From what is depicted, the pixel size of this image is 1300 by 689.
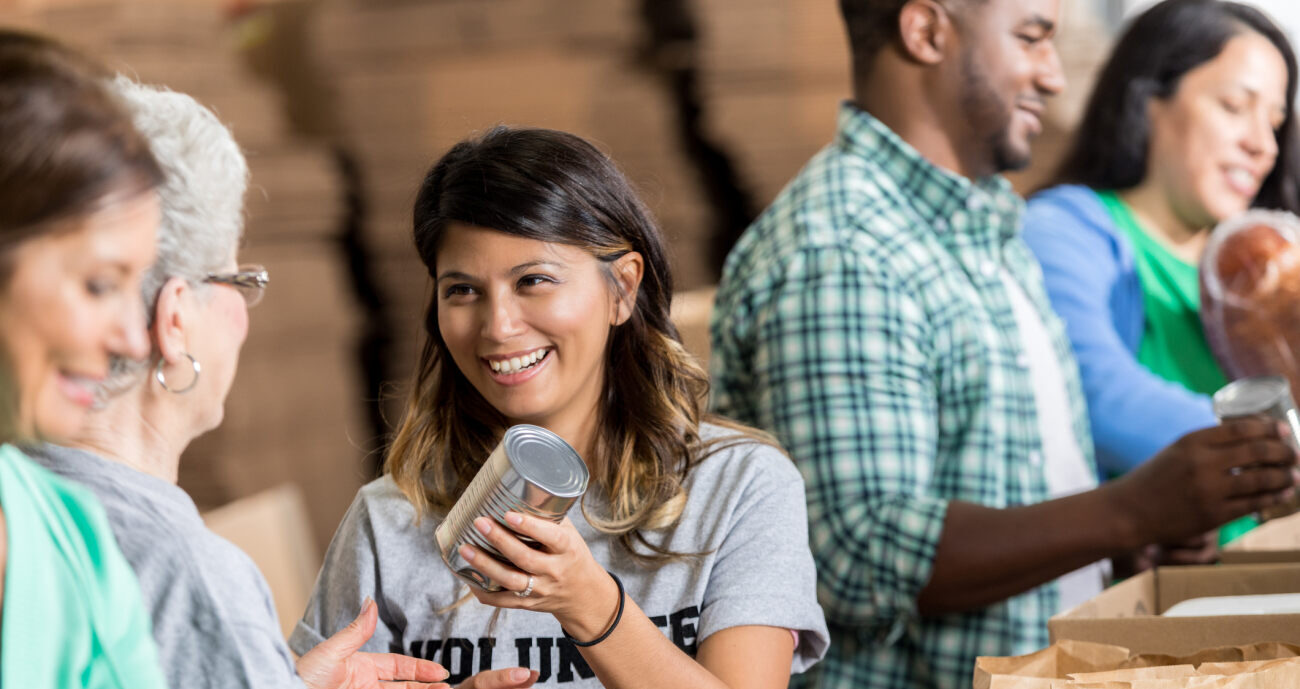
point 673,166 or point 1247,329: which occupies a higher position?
point 673,166

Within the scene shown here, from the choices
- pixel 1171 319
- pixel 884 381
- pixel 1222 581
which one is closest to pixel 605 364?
pixel 884 381

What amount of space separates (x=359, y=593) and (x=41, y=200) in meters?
0.64

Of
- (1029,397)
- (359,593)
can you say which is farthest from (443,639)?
(1029,397)

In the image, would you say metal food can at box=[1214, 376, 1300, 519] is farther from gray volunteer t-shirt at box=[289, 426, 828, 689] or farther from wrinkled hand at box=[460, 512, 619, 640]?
wrinkled hand at box=[460, 512, 619, 640]

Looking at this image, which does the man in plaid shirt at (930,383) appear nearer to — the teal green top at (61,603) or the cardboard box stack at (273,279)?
the teal green top at (61,603)

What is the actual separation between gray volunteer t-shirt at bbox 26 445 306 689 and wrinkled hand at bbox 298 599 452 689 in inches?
6.7

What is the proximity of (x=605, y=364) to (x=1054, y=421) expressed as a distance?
0.77 m

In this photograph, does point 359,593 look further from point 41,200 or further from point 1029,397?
point 1029,397

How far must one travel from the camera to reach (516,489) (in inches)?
35.4

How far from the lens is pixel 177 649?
0.77m

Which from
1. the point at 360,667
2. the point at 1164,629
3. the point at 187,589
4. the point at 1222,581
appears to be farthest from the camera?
the point at 1222,581

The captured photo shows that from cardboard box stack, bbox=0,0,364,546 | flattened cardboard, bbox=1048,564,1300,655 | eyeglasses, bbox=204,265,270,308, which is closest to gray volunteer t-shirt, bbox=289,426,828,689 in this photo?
flattened cardboard, bbox=1048,564,1300,655

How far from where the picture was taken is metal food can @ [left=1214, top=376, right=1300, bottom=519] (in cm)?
149

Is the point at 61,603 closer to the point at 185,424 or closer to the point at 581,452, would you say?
the point at 185,424
